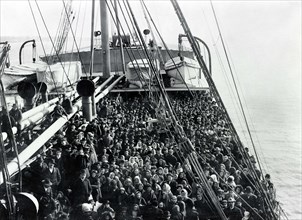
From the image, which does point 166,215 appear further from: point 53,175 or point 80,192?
point 53,175

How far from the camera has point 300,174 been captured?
21.3 m

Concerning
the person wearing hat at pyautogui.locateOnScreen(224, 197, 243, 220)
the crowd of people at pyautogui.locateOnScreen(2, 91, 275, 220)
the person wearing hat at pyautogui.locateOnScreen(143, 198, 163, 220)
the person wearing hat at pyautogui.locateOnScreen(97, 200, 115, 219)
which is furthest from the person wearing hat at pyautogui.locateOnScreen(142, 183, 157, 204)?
the person wearing hat at pyautogui.locateOnScreen(224, 197, 243, 220)

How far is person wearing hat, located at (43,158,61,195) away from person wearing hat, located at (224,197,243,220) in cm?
331

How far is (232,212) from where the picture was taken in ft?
23.8

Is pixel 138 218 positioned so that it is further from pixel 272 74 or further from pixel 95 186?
pixel 272 74


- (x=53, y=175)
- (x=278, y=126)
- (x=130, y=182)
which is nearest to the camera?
(x=53, y=175)

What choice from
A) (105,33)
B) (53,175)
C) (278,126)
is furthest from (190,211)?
(278,126)

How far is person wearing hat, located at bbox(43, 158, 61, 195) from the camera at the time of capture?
7.21 m

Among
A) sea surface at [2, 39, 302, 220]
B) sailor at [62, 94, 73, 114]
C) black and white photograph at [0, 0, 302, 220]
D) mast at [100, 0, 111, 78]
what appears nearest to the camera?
black and white photograph at [0, 0, 302, 220]

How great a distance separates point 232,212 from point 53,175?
354 cm

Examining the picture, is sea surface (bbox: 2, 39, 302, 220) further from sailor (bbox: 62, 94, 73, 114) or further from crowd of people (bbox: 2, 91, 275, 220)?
sailor (bbox: 62, 94, 73, 114)

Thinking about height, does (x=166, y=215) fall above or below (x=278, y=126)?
below

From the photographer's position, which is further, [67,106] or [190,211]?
[67,106]

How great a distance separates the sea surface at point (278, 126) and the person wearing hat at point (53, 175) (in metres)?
5.45
